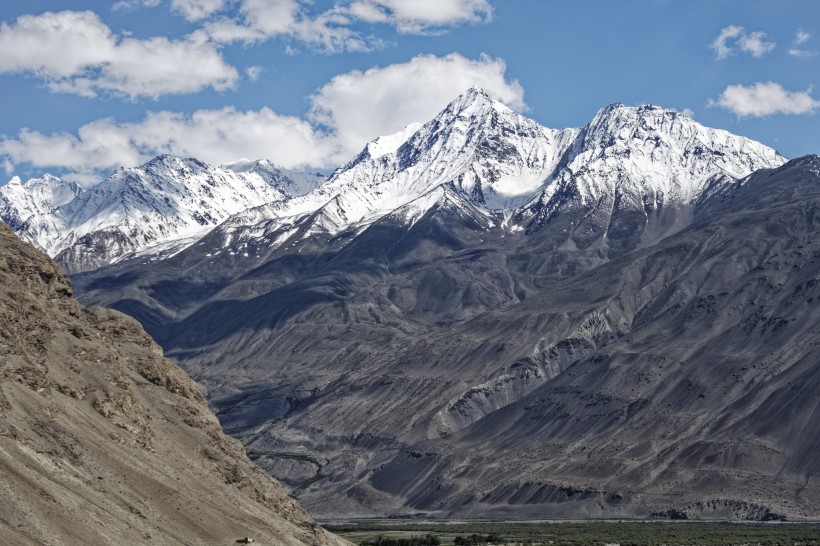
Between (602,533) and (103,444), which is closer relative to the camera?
(103,444)

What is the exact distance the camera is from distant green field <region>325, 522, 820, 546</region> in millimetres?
137875

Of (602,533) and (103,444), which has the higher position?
(602,533)

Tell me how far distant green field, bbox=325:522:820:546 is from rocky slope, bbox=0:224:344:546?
37811mm

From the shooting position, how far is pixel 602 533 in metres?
158

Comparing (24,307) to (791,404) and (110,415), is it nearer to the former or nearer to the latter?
(110,415)

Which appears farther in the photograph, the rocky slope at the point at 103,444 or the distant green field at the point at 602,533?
the distant green field at the point at 602,533

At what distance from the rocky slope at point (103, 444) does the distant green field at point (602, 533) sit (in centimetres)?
3781

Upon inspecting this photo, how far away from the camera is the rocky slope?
253 feet

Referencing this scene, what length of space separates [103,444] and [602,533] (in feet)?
274

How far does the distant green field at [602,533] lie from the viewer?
13788 centimetres

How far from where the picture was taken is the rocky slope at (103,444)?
77188mm

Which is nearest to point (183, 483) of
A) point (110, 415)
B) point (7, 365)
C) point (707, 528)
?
point (110, 415)

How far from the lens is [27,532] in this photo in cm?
7138

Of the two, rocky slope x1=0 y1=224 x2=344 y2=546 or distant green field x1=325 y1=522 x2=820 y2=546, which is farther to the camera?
distant green field x1=325 y1=522 x2=820 y2=546
